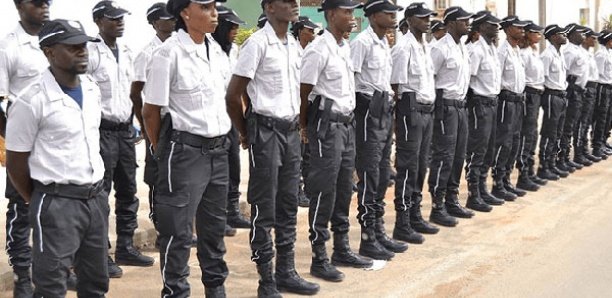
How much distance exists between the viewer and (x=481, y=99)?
823 cm

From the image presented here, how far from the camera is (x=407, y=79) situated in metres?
6.92

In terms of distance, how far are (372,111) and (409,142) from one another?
0.79 metres

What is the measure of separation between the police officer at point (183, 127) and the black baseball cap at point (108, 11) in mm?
1526

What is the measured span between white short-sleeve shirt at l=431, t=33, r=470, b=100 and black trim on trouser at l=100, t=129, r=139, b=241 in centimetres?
306

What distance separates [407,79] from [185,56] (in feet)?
9.43

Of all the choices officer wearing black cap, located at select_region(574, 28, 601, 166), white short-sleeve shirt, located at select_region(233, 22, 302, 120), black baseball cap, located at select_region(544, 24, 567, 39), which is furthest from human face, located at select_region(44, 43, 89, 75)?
officer wearing black cap, located at select_region(574, 28, 601, 166)

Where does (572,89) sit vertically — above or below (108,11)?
below

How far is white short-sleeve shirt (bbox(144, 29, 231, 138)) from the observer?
4.44 m

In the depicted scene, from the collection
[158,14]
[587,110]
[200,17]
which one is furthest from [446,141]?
[587,110]

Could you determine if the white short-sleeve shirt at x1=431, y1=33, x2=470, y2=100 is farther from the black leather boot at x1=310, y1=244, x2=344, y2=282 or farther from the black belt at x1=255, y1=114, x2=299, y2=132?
the black belt at x1=255, y1=114, x2=299, y2=132

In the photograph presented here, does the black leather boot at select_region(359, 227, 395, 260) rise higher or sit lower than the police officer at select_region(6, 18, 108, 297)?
lower

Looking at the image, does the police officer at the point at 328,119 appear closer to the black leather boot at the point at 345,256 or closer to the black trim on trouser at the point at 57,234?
the black leather boot at the point at 345,256

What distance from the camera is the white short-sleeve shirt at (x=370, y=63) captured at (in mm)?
→ 6277

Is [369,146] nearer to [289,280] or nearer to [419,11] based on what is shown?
[289,280]
